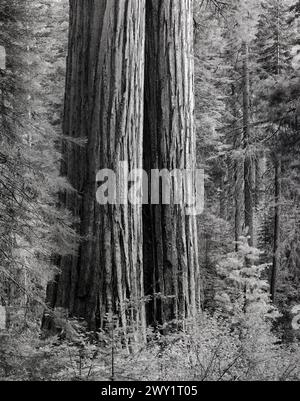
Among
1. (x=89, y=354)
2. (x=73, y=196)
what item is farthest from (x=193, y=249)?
(x=89, y=354)

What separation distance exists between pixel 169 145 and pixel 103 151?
1.03 meters

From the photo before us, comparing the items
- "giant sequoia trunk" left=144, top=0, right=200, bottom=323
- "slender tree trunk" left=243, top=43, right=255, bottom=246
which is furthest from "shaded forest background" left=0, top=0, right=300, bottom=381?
"slender tree trunk" left=243, top=43, right=255, bottom=246

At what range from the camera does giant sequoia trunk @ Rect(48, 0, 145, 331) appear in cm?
607

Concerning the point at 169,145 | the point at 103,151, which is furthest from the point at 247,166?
the point at 103,151

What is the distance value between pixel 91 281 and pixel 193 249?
4.96ft

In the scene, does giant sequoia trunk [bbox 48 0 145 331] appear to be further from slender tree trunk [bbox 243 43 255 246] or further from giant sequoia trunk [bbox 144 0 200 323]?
slender tree trunk [bbox 243 43 255 246]

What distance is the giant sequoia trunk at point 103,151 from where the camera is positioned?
6.07 meters

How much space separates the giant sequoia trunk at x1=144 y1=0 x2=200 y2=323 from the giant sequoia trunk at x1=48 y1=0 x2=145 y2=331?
1.28 ft

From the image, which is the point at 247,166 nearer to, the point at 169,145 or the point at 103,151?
the point at 169,145

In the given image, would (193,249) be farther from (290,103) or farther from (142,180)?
(290,103)

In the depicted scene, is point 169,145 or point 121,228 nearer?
point 121,228

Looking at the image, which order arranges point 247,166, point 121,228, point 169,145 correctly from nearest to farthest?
point 121,228 < point 169,145 < point 247,166

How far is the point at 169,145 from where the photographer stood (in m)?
6.86
